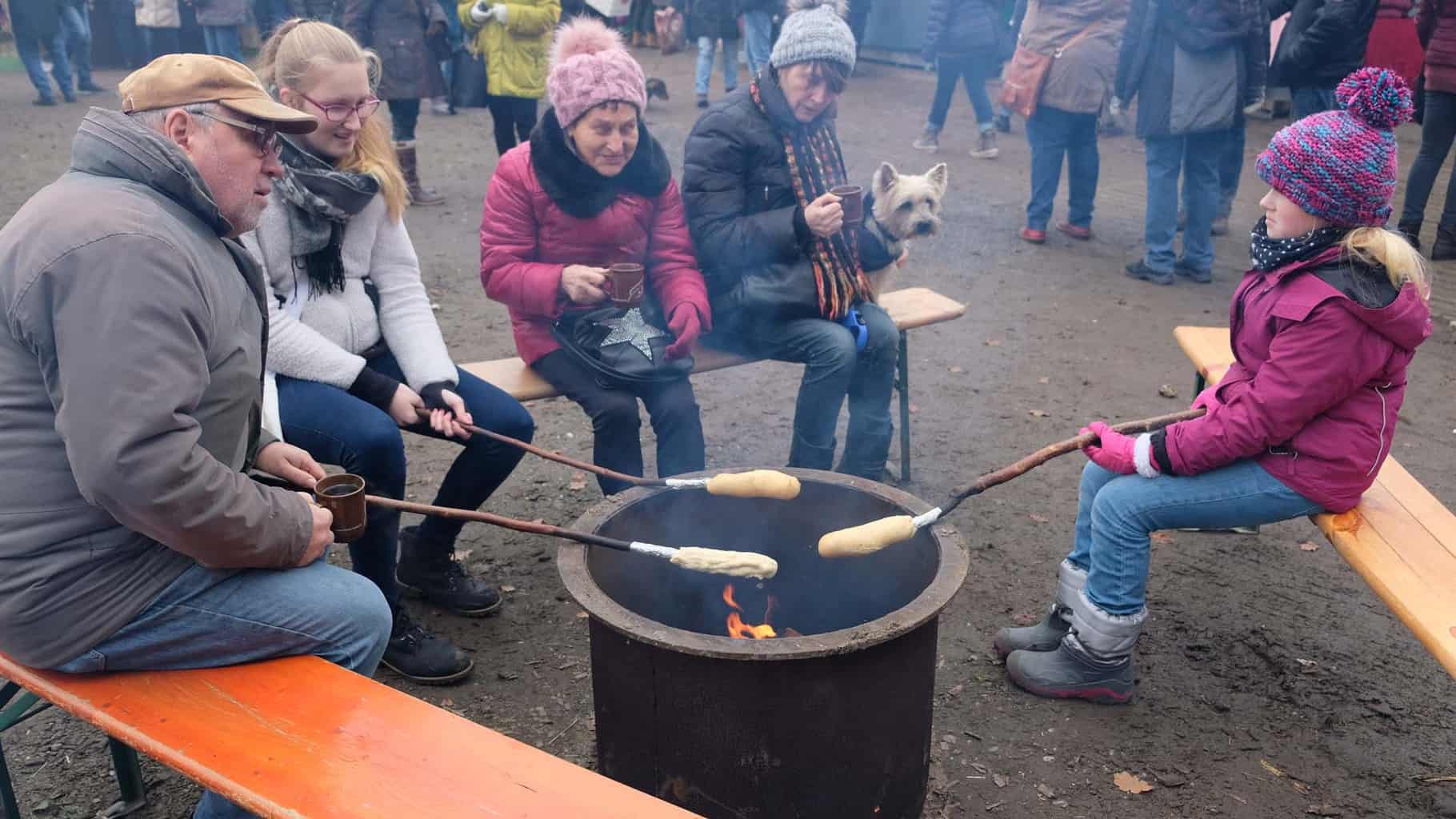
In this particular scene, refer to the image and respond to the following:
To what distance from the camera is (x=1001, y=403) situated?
5969mm

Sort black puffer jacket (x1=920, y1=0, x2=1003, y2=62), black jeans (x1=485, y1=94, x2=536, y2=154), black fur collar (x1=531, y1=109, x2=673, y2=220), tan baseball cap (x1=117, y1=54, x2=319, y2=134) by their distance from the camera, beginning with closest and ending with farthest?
tan baseball cap (x1=117, y1=54, x2=319, y2=134) → black fur collar (x1=531, y1=109, x2=673, y2=220) → black jeans (x1=485, y1=94, x2=536, y2=154) → black puffer jacket (x1=920, y1=0, x2=1003, y2=62)

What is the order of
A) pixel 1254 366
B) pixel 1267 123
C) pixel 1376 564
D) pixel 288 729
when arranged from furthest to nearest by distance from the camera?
1. pixel 1267 123
2. pixel 1254 366
3. pixel 1376 564
4. pixel 288 729

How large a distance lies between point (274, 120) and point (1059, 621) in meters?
2.93

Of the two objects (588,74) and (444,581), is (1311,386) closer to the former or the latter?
(588,74)

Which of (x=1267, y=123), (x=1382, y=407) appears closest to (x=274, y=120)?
(x=1382, y=407)

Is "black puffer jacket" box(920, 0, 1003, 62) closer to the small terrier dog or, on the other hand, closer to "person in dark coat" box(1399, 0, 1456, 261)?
"person in dark coat" box(1399, 0, 1456, 261)

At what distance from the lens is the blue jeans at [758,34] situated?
39.7 feet

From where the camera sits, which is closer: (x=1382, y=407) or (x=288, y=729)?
(x=288, y=729)

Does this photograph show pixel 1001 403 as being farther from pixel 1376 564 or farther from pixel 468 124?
pixel 468 124

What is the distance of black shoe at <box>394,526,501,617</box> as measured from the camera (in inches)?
163

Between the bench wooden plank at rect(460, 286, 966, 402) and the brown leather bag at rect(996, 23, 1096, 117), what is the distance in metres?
3.33

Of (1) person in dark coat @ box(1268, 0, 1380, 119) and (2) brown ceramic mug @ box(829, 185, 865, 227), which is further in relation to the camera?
(1) person in dark coat @ box(1268, 0, 1380, 119)

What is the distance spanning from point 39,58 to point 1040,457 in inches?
543

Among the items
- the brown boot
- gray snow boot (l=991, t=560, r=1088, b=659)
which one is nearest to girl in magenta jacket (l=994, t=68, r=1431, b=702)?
gray snow boot (l=991, t=560, r=1088, b=659)
